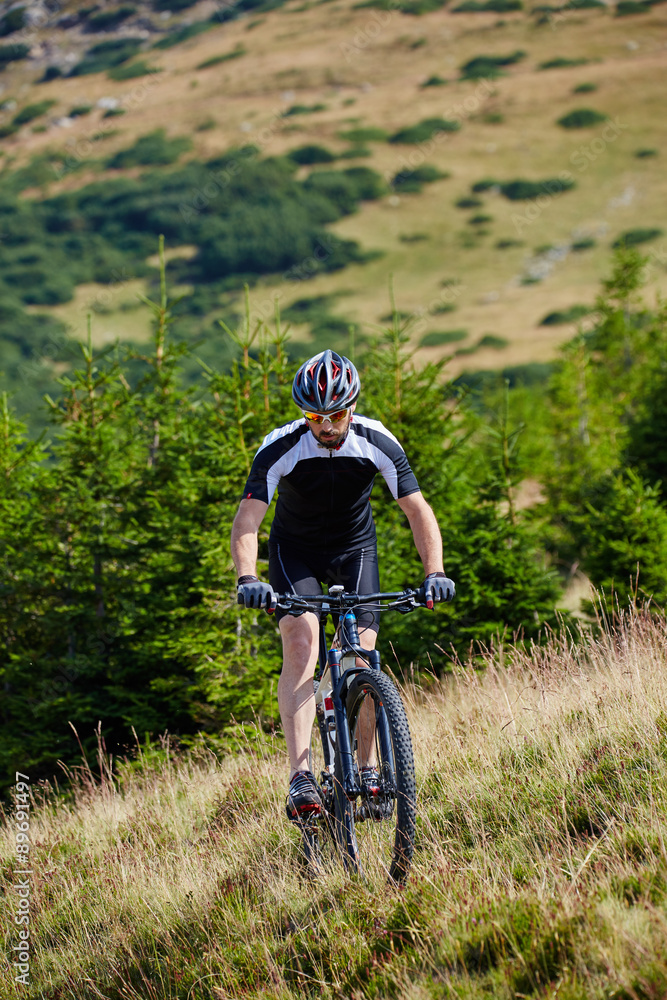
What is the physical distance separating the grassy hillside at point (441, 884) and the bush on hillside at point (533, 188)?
6100 inches

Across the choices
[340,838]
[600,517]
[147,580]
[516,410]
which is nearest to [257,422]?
[147,580]

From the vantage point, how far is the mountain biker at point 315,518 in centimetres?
430

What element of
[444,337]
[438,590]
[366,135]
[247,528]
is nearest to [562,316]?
[444,337]

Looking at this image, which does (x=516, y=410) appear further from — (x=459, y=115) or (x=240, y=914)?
(x=459, y=115)

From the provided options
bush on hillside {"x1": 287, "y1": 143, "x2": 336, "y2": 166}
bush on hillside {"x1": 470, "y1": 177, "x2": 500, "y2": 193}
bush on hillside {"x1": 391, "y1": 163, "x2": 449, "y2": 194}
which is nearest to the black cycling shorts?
bush on hillside {"x1": 470, "y1": 177, "x2": 500, "y2": 193}

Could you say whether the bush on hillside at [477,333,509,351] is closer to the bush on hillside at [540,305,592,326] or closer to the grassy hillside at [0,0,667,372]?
the grassy hillside at [0,0,667,372]

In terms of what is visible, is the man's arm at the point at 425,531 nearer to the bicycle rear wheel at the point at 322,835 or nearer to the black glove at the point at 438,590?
the black glove at the point at 438,590

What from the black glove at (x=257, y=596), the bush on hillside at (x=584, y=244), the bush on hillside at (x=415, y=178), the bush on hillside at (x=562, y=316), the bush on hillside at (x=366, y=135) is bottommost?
the black glove at (x=257, y=596)

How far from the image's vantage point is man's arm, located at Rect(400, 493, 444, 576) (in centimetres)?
447

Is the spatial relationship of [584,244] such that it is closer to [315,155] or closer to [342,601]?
[315,155]

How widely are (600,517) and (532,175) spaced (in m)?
161

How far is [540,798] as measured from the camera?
4.22 m

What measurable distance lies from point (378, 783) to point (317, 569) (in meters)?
1.27

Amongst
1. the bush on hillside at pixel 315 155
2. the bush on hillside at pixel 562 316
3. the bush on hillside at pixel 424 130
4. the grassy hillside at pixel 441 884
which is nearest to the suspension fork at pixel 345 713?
the grassy hillside at pixel 441 884
